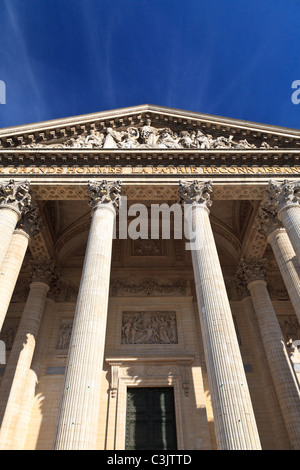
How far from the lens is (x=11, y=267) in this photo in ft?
35.3

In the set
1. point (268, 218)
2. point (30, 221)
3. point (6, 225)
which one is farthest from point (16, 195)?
point (268, 218)

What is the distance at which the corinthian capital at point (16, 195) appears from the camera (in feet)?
38.1

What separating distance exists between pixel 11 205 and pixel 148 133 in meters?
6.45

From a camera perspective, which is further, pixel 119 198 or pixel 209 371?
pixel 119 198

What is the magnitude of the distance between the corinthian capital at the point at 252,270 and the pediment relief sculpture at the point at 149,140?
16.8 feet

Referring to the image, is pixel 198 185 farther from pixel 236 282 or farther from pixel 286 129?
pixel 236 282

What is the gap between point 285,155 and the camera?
13.0m

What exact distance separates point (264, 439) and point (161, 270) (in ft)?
27.1

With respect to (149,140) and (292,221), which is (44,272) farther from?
(292,221)

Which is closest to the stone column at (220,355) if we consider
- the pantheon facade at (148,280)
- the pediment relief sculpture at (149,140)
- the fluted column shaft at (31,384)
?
the pantheon facade at (148,280)

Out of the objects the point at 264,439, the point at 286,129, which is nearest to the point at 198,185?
the point at 286,129

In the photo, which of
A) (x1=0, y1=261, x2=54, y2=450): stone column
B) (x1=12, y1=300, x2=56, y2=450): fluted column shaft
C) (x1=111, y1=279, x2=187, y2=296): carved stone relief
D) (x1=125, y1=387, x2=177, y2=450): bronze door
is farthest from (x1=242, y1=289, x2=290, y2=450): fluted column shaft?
(x1=0, y1=261, x2=54, y2=450): stone column

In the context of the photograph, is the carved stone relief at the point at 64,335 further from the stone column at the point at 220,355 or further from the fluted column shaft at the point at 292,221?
the fluted column shaft at the point at 292,221

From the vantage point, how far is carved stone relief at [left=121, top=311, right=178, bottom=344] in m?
14.5
